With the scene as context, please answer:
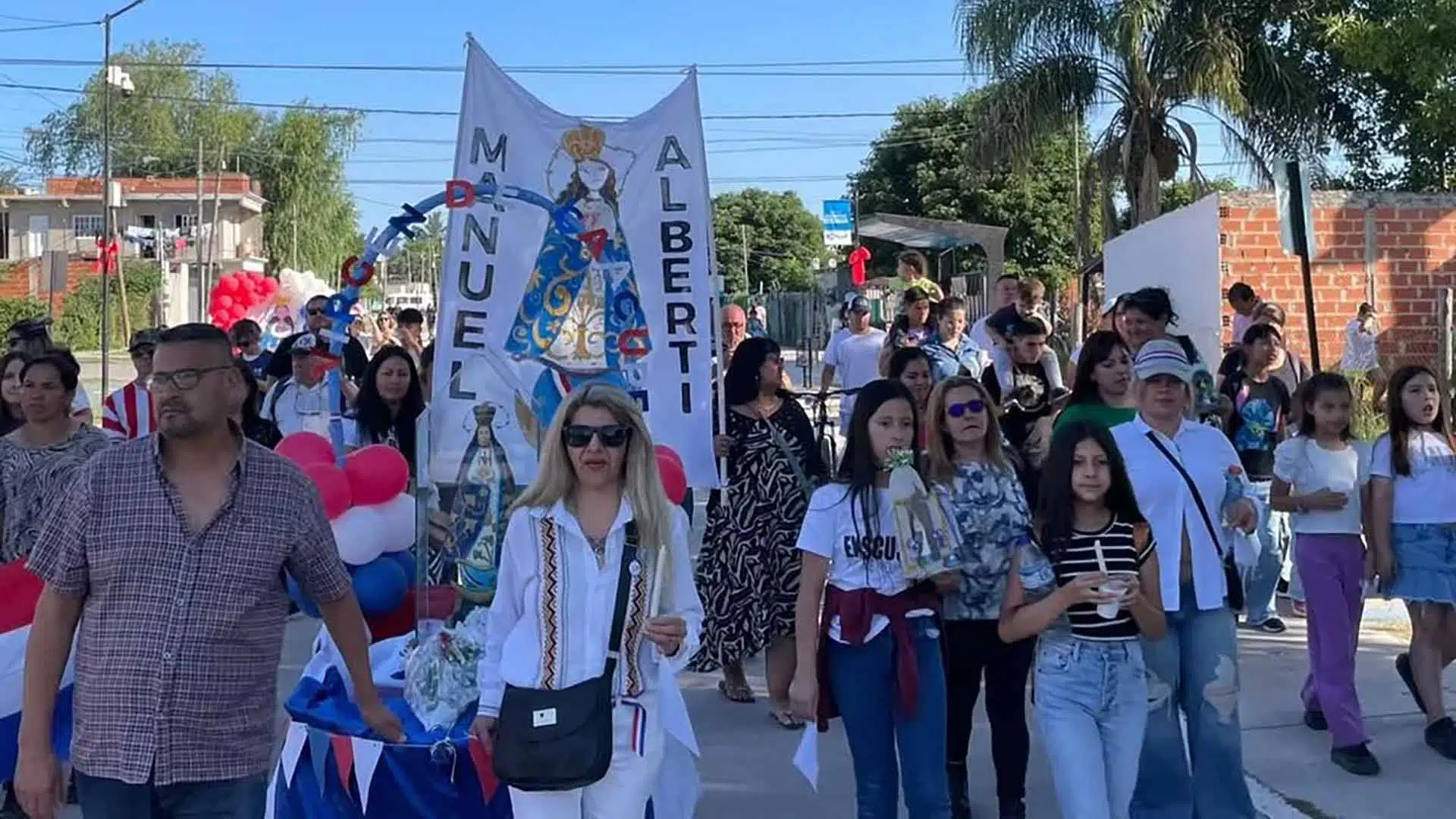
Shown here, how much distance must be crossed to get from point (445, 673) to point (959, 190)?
41475 mm

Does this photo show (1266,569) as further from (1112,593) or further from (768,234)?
(768,234)

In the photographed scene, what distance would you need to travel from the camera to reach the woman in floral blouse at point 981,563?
15.9ft

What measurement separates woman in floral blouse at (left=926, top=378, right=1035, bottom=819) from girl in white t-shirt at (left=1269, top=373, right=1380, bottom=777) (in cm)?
152

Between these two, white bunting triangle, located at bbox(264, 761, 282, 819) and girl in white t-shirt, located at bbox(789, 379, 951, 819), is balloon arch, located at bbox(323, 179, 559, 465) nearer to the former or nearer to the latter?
white bunting triangle, located at bbox(264, 761, 282, 819)

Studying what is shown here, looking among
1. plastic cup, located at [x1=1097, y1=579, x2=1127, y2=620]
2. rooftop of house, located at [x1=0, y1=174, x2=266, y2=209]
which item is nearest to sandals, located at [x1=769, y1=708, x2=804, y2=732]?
plastic cup, located at [x1=1097, y1=579, x2=1127, y2=620]

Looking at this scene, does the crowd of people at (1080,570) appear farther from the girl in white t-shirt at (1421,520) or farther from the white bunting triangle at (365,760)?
the white bunting triangle at (365,760)

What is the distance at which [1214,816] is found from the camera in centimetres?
480

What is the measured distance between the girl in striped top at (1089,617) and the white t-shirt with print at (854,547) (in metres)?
0.36

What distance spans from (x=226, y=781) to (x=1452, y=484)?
15.8 ft

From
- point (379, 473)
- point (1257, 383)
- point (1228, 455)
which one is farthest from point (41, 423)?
point (1257, 383)

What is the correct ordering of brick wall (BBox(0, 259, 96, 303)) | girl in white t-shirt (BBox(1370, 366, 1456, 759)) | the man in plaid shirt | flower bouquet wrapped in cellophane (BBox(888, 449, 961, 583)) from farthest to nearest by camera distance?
brick wall (BBox(0, 259, 96, 303)) → girl in white t-shirt (BBox(1370, 366, 1456, 759)) → flower bouquet wrapped in cellophane (BBox(888, 449, 961, 583)) → the man in plaid shirt

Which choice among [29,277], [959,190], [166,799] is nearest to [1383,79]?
[166,799]

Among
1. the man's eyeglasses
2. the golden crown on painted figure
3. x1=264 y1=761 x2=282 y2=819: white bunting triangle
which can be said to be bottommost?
x1=264 y1=761 x2=282 y2=819: white bunting triangle

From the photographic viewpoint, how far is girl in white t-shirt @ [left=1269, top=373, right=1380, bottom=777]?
5871 mm
